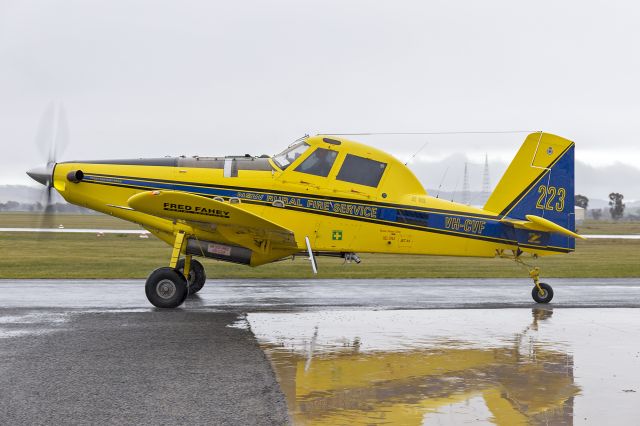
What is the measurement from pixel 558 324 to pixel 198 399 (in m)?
7.27

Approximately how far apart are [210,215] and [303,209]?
1864mm

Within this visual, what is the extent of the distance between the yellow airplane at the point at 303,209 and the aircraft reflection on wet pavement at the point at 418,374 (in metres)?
2.59

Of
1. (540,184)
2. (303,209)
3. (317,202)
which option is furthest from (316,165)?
(540,184)

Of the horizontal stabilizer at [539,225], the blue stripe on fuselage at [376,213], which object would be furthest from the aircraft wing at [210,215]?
the horizontal stabilizer at [539,225]

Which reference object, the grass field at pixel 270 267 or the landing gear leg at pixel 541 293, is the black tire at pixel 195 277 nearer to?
the grass field at pixel 270 267

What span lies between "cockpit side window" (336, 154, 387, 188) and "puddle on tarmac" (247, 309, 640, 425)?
8.54 feet

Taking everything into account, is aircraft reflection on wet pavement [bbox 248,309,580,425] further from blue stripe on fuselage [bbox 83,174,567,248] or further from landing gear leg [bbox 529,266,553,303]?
landing gear leg [bbox 529,266,553,303]

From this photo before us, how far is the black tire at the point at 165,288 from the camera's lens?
45.3 ft

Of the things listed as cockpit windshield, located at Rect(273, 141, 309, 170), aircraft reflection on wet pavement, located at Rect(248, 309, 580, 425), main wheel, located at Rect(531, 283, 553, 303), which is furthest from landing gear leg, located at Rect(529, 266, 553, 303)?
cockpit windshield, located at Rect(273, 141, 309, 170)

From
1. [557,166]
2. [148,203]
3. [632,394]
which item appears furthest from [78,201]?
[632,394]

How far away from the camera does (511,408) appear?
6824 mm

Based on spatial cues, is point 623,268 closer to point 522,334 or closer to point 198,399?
point 522,334

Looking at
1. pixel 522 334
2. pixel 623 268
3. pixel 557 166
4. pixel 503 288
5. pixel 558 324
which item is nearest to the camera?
pixel 522 334

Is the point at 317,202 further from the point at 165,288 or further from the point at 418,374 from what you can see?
the point at 418,374
